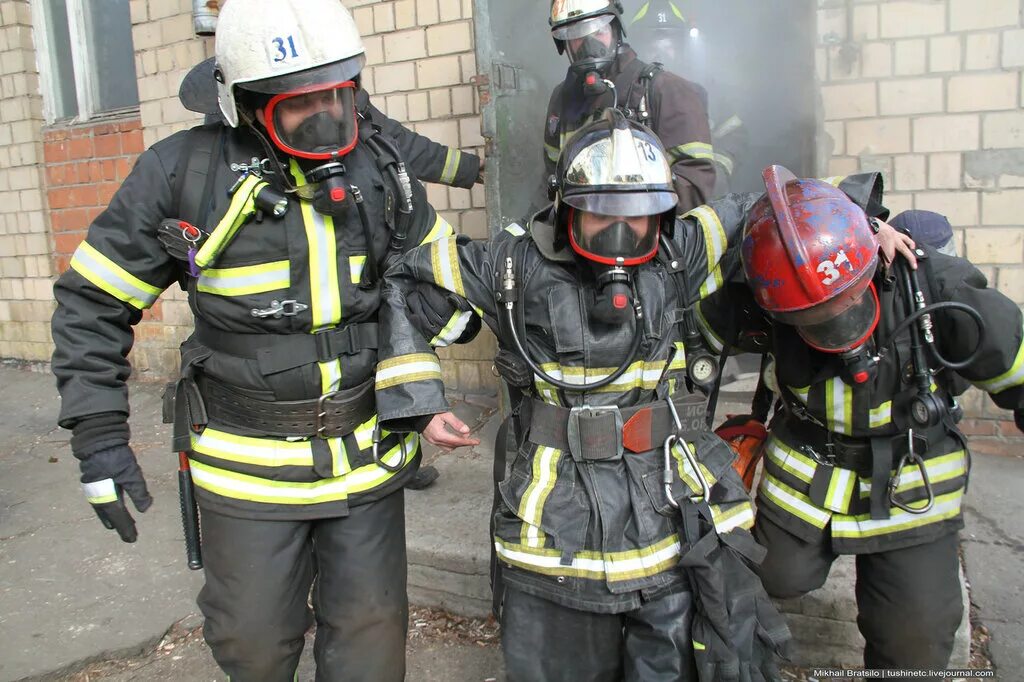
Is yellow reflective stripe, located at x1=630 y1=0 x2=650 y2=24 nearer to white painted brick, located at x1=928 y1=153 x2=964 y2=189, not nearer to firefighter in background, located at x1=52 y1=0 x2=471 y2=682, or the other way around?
white painted brick, located at x1=928 y1=153 x2=964 y2=189

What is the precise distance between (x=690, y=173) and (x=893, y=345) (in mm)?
1623

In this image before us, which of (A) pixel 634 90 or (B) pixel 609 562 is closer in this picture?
(B) pixel 609 562

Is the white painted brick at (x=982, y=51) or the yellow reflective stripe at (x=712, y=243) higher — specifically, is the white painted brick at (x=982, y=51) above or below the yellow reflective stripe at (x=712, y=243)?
above

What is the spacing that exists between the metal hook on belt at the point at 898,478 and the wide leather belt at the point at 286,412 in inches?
62.8

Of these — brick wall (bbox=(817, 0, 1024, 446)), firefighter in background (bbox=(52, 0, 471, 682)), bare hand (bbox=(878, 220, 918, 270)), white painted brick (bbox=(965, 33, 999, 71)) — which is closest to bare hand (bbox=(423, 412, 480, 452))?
firefighter in background (bbox=(52, 0, 471, 682))

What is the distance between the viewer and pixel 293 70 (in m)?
A: 2.26

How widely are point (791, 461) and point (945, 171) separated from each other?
101 inches

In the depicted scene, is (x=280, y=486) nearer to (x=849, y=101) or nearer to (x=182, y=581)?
(x=182, y=581)

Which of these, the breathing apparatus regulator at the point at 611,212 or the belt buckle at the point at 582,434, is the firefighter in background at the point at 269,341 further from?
the breathing apparatus regulator at the point at 611,212

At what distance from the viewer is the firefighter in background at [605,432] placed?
6.93 ft

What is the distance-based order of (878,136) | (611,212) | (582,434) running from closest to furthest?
(611,212)
(582,434)
(878,136)

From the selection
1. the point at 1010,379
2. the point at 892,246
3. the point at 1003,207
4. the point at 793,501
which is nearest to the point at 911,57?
the point at 1003,207

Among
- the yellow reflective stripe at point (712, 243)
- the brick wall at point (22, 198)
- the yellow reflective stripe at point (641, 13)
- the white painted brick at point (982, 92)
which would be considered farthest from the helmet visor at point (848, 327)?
the brick wall at point (22, 198)

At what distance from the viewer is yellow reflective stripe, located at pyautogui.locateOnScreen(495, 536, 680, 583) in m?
2.13
